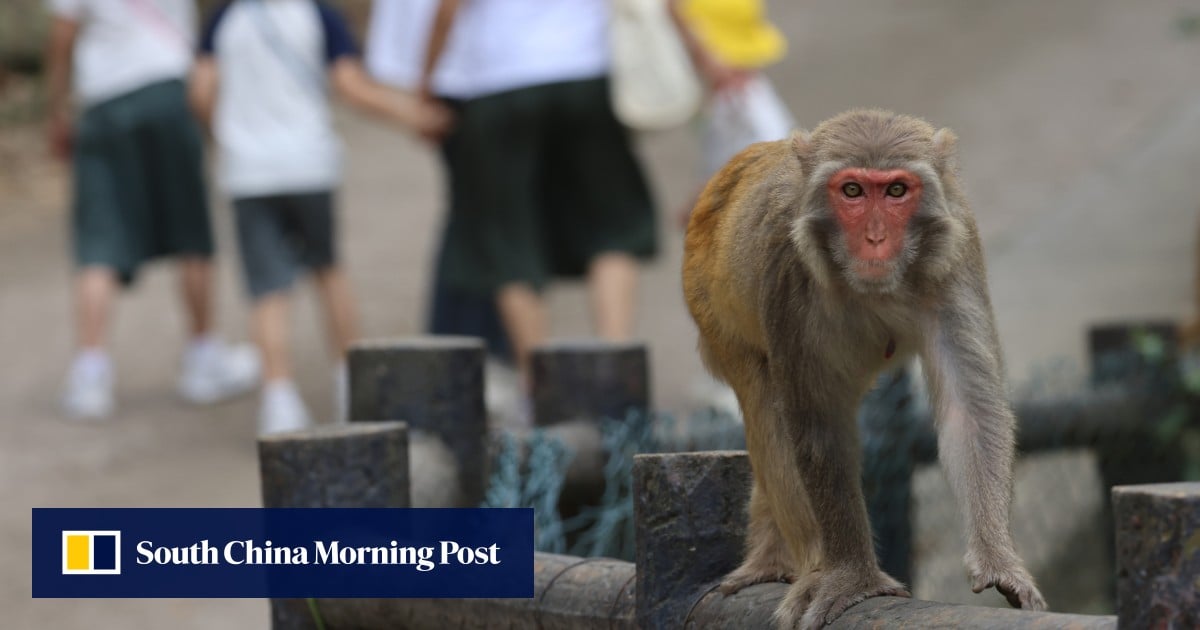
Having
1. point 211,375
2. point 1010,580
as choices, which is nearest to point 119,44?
point 211,375

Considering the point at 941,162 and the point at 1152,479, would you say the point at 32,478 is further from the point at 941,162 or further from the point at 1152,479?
the point at 941,162

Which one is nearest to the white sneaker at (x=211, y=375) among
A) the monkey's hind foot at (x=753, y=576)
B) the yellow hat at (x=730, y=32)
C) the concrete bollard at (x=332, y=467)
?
the yellow hat at (x=730, y=32)

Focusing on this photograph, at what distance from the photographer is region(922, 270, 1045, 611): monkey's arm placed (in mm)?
2539

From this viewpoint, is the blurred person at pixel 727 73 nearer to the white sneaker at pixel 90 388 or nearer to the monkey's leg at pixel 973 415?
the white sneaker at pixel 90 388

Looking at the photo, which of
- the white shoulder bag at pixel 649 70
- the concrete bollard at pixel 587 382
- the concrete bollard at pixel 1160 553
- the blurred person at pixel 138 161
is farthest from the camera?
the blurred person at pixel 138 161

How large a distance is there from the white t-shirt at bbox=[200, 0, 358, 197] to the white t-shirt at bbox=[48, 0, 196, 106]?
620mm

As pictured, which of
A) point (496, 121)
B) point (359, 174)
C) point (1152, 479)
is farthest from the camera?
point (359, 174)

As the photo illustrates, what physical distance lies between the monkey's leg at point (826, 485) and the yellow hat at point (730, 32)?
11.1 ft

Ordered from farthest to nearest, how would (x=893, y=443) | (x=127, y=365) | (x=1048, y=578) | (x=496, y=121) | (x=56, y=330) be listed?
1. (x=56, y=330)
2. (x=127, y=365)
3. (x=496, y=121)
4. (x=1048, y=578)
5. (x=893, y=443)

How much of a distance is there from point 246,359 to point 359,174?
5095mm

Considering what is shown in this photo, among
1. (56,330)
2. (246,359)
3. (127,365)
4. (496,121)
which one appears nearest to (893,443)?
(496,121)

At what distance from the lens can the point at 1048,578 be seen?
541cm

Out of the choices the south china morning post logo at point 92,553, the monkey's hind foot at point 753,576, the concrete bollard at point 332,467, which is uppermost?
the concrete bollard at point 332,467

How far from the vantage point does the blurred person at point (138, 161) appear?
7.11 metres
